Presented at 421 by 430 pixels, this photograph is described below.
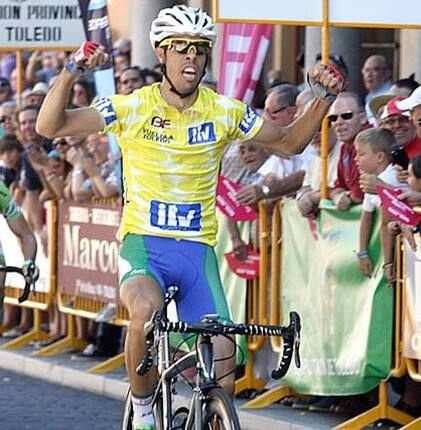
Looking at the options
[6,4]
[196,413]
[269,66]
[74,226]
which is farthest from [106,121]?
[269,66]

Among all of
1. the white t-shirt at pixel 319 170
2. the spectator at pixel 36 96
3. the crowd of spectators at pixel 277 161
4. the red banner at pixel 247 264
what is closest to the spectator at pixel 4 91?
the crowd of spectators at pixel 277 161

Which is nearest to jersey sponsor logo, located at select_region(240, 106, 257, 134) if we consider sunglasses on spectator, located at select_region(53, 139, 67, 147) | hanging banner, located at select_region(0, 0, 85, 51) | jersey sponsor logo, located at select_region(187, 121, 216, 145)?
jersey sponsor logo, located at select_region(187, 121, 216, 145)

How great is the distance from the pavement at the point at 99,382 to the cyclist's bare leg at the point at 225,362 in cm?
274

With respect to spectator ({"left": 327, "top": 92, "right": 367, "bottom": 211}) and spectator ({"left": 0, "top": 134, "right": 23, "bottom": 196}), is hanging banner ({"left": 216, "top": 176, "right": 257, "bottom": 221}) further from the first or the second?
spectator ({"left": 0, "top": 134, "right": 23, "bottom": 196})

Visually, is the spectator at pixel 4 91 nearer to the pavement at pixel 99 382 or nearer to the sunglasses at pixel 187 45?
the pavement at pixel 99 382

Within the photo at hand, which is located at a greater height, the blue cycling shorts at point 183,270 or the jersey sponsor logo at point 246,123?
the jersey sponsor logo at point 246,123

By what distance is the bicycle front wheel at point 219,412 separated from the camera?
7.13 meters

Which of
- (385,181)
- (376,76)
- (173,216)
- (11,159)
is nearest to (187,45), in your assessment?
(173,216)

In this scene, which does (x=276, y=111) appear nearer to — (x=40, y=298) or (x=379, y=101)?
(x=379, y=101)

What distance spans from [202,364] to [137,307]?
1.70 feet

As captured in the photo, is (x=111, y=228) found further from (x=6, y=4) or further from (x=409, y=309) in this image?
(x=409, y=309)

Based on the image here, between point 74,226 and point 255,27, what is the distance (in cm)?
217

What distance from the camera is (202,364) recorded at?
296 inches

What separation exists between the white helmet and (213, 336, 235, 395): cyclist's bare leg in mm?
1396
